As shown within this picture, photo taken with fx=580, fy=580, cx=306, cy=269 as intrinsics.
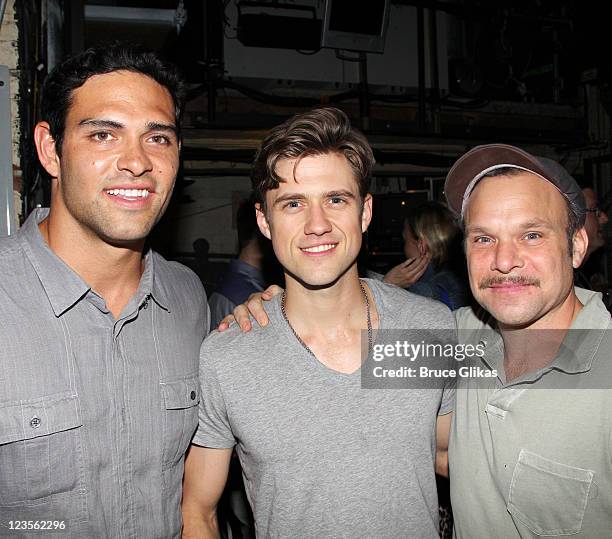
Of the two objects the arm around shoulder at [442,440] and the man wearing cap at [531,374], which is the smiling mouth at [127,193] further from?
the arm around shoulder at [442,440]

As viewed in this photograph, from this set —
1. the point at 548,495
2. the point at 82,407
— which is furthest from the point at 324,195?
the point at 548,495

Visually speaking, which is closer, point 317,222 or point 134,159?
point 134,159

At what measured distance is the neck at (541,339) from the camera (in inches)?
66.5

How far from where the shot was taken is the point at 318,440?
172cm

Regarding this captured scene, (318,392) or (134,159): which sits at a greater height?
(134,159)

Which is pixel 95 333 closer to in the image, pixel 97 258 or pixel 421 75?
pixel 97 258

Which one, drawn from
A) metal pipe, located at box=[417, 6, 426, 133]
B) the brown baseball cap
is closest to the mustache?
the brown baseball cap

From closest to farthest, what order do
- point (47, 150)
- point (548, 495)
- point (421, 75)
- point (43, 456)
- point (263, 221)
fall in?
1. point (548, 495)
2. point (43, 456)
3. point (47, 150)
4. point (263, 221)
5. point (421, 75)

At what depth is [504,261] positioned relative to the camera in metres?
1.67

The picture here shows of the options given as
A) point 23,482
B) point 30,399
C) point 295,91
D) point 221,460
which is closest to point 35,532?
point 23,482

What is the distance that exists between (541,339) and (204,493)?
1.16 metres

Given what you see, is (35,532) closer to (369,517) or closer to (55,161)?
(369,517)

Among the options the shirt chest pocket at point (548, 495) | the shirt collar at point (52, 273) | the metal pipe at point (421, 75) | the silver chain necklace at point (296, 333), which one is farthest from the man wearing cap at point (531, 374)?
the metal pipe at point (421, 75)

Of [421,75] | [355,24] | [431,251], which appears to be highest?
[355,24]
